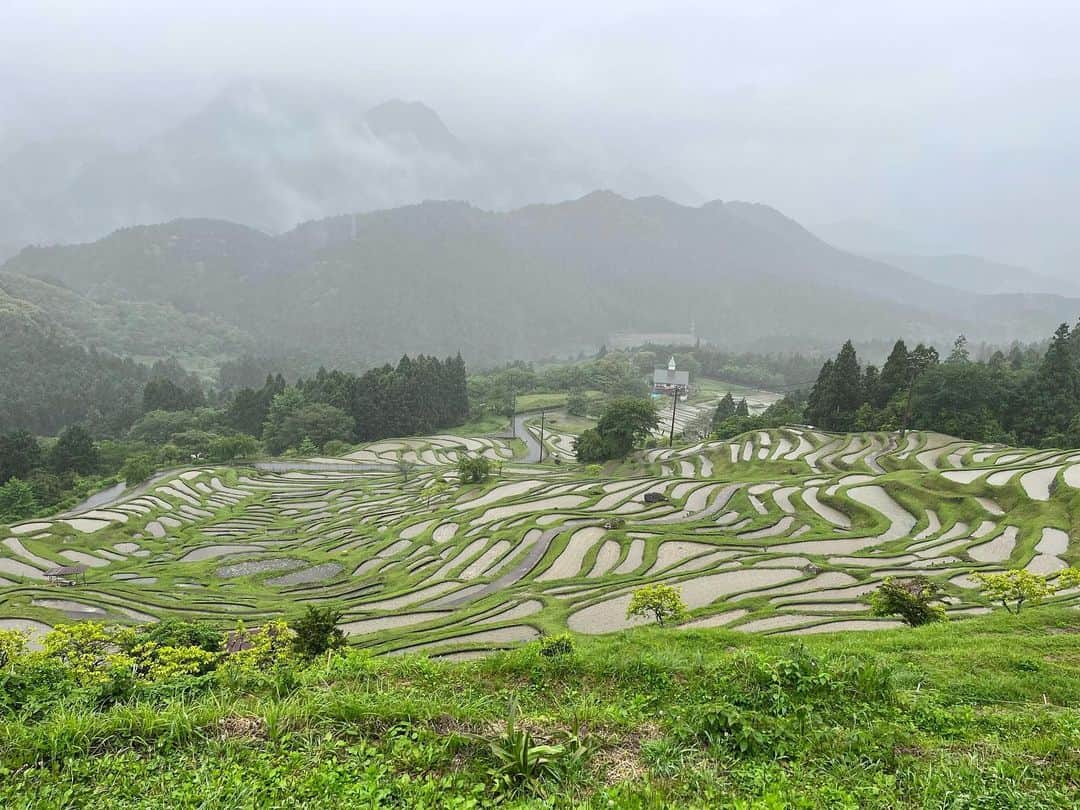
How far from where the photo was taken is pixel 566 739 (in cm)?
617

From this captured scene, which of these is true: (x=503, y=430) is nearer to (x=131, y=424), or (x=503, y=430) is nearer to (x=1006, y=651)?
(x=131, y=424)

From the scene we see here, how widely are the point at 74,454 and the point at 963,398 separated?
100866 millimetres

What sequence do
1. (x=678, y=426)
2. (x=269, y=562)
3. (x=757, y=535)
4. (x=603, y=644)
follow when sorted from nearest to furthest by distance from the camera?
(x=603, y=644) → (x=757, y=535) → (x=269, y=562) → (x=678, y=426)

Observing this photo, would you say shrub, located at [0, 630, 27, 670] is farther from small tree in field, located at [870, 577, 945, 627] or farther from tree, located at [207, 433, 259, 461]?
tree, located at [207, 433, 259, 461]

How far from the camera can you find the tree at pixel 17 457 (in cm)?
6053

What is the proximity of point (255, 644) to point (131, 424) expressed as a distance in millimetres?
104888

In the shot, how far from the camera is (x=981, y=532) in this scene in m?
28.4

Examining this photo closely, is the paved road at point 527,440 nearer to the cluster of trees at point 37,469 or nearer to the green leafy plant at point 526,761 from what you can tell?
the cluster of trees at point 37,469

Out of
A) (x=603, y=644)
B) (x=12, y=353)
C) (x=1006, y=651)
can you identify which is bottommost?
(x=603, y=644)

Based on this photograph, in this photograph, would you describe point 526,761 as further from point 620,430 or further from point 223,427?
point 223,427

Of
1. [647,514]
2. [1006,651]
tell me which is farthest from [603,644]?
[647,514]

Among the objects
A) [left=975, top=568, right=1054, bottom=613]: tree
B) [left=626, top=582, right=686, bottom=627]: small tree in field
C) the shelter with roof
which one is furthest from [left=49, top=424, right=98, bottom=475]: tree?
the shelter with roof

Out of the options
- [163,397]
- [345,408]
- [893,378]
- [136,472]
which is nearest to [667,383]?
[893,378]

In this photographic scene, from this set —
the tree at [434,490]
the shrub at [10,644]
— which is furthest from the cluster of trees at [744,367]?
the shrub at [10,644]
